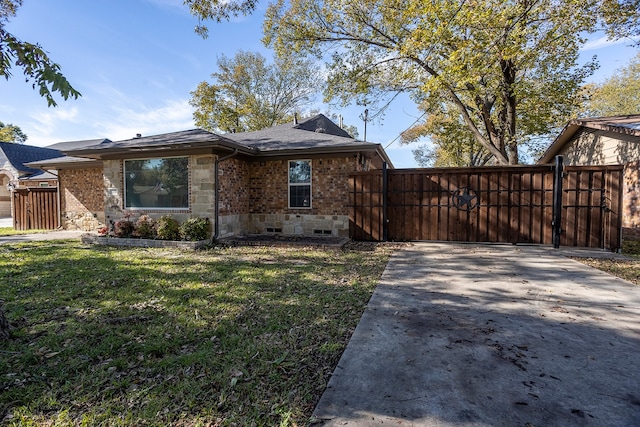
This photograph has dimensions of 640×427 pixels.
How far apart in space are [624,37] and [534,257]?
887 centimetres

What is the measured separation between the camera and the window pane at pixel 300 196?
9.45m

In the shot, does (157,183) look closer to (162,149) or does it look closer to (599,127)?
(162,149)

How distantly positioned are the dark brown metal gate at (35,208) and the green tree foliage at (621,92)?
3022 cm

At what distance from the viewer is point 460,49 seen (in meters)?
9.20

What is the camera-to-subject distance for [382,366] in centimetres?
235

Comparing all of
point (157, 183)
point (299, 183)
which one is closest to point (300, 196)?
point (299, 183)

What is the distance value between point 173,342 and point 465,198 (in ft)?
24.5

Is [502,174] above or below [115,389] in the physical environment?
above

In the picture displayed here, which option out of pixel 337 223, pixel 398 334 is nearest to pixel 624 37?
pixel 337 223

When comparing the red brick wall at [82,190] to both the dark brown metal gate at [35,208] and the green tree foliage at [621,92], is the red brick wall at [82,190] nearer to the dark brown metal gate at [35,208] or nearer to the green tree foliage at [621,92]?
the dark brown metal gate at [35,208]

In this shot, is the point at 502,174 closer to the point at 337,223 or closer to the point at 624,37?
the point at 337,223

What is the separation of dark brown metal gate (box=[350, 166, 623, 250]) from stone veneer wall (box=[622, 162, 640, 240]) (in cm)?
254

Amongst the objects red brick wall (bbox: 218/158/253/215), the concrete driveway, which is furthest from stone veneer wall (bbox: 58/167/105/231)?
the concrete driveway

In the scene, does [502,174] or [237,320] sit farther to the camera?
[502,174]
